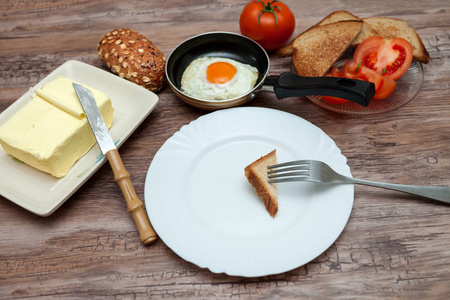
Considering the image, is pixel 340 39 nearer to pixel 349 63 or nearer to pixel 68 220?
pixel 349 63

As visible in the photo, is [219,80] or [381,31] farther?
[381,31]

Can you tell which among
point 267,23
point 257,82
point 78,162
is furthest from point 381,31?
point 78,162

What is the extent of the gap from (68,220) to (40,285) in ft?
0.88

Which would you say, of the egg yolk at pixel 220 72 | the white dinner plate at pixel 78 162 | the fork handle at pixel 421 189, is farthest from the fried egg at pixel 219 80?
the fork handle at pixel 421 189

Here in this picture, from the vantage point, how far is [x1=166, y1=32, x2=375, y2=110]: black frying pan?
5.22 feet

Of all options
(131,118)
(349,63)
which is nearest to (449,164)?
(349,63)

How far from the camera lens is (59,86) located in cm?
175

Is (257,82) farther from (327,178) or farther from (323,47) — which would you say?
(327,178)

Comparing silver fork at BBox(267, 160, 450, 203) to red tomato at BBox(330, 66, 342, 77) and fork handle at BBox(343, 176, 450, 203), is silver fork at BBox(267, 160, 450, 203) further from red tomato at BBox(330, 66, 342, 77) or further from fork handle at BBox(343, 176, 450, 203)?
red tomato at BBox(330, 66, 342, 77)

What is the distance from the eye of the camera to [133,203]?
1.46 m

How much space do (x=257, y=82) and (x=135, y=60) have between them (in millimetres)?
635

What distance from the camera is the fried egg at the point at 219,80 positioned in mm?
1829

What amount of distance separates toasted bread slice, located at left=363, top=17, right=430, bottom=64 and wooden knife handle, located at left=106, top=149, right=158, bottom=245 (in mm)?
1552

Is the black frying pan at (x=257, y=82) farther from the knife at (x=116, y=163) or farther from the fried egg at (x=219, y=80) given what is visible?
the knife at (x=116, y=163)
